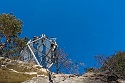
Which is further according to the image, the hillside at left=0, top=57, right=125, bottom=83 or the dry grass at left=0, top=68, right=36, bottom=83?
the dry grass at left=0, top=68, right=36, bottom=83

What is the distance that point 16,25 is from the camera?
244 ft

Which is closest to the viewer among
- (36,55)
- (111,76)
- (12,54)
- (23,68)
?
(111,76)

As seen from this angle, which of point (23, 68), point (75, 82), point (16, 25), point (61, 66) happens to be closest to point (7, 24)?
point (16, 25)

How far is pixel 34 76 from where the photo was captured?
54.9m

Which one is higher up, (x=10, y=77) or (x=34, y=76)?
(x=34, y=76)

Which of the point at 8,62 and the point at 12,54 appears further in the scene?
the point at 12,54

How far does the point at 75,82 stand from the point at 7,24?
1757 inches

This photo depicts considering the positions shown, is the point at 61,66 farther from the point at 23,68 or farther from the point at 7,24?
the point at 7,24

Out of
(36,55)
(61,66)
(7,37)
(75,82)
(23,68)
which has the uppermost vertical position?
(7,37)

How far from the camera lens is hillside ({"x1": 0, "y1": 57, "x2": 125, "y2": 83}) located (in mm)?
30438

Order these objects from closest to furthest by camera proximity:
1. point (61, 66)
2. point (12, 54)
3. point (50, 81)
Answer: point (50, 81) < point (61, 66) < point (12, 54)

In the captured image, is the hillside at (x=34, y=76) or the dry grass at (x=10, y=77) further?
the dry grass at (x=10, y=77)

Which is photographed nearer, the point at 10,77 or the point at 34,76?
the point at 10,77

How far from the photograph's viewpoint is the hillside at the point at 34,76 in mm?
30438
